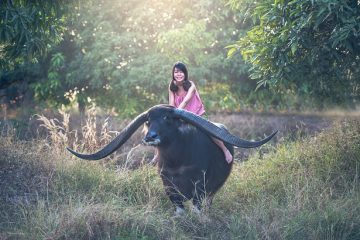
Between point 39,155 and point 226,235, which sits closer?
point 226,235

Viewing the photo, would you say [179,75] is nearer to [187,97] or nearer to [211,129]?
[187,97]

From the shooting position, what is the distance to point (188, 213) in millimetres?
7137

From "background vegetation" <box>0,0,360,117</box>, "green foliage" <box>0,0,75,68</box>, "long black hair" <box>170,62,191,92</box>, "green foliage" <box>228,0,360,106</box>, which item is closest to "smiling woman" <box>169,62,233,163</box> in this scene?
"long black hair" <box>170,62,191,92</box>

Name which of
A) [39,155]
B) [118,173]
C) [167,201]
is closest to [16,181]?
[39,155]

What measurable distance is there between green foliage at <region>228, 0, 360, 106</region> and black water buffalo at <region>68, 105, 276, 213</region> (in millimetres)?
1642

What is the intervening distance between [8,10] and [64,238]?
294 cm

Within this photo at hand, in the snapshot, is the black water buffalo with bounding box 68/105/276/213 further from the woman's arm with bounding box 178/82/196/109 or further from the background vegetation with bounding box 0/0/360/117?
the background vegetation with bounding box 0/0/360/117

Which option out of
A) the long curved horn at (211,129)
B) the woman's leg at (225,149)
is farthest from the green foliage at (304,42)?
the long curved horn at (211,129)

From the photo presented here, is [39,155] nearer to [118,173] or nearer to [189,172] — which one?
[118,173]

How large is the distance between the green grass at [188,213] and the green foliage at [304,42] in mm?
1000

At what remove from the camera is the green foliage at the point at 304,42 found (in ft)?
24.9

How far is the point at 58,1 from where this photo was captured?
25.6 ft

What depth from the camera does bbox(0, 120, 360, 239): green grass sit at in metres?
6.38

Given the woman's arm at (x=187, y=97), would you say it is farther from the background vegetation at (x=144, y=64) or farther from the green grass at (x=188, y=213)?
the background vegetation at (x=144, y=64)
